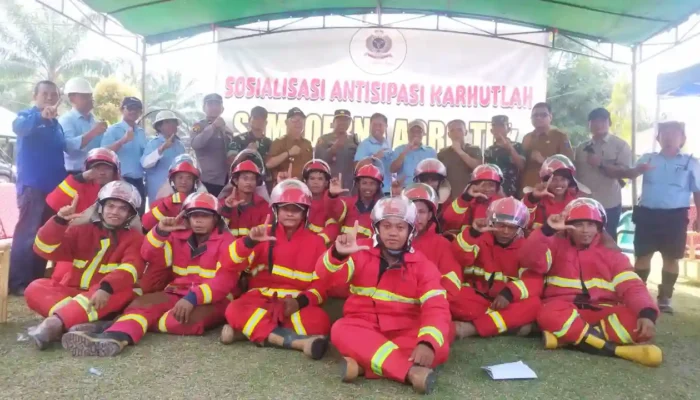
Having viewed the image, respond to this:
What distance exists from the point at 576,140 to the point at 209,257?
76.3 ft

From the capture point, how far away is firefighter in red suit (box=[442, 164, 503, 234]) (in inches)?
202

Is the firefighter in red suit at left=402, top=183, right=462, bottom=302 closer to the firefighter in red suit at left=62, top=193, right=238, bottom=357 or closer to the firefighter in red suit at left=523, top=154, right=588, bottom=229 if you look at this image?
the firefighter in red suit at left=523, top=154, right=588, bottom=229

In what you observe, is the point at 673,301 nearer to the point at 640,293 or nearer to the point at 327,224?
the point at 640,293

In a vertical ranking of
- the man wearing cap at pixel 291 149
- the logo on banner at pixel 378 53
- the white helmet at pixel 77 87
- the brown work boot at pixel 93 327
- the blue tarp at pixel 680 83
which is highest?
the logo on banner at pixel 378 53

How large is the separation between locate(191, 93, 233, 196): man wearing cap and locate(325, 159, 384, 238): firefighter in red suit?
1586mm

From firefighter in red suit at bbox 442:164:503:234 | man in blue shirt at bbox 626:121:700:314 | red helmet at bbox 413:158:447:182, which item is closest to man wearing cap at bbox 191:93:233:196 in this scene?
red helmet at bbox 413:158:447:182

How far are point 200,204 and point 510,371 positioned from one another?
2709 millimetres

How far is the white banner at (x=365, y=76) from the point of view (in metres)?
8.62

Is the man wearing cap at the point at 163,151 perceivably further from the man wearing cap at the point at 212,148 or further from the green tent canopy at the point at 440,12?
the green tent canopy at the point at 440,12

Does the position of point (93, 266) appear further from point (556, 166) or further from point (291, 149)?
point (556, 166)

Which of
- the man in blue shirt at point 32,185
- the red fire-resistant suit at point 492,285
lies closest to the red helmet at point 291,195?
the red fire-resistant suit at point 492,285

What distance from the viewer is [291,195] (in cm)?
435

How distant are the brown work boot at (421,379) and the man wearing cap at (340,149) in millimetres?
3580

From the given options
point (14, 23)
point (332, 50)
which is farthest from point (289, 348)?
point (14, 23)
